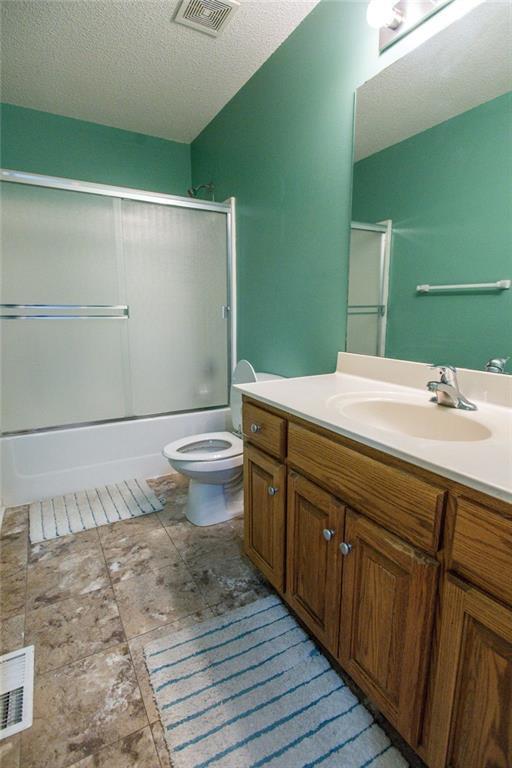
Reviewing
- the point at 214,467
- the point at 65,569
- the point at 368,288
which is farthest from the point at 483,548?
the point at 65,569

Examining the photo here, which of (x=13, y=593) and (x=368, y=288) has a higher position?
(x=368, y=288)

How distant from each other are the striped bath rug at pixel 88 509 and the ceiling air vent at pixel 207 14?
2445mm

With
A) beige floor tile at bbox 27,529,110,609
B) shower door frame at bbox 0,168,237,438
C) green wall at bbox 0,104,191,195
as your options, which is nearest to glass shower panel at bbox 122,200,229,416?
shower door frame at bbox 0,168,237,438

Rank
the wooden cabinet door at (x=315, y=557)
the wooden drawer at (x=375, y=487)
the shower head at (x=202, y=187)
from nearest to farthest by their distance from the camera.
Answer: the wooden drawer at (x=375, y=487) → the wooden cabinet door at (x=315, y=557) → the shower head at (x=202, y=187)

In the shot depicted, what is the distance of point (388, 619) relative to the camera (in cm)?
88

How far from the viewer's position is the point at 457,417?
1062 millimetres

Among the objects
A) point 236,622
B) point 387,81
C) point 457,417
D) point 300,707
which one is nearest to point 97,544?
point 236,622

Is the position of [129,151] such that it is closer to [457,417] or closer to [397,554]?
[457,417]

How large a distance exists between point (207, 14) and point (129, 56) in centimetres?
56

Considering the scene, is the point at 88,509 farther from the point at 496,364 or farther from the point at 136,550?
the point at 496,364

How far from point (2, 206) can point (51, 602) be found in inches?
79.5

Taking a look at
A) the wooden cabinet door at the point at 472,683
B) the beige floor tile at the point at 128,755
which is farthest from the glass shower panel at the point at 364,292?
the beige floor tile at the point at 128,755

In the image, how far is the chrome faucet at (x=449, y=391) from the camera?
1.11m

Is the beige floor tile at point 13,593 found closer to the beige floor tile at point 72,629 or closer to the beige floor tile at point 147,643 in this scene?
the beige floor tile at point 72,629
